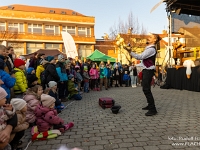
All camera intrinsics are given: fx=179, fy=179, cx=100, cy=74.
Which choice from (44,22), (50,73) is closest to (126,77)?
Answer: (50,73)

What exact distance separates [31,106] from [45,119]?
0.72m

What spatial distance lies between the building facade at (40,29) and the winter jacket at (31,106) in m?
31.8

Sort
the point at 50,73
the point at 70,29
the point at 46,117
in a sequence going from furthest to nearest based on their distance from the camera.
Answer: the point at 70,29 < the point at 50,73 < the point at 46,117

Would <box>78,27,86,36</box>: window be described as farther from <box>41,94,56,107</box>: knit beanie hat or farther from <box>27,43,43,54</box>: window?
<box>41,94,56,107</box>: knit beanie hat

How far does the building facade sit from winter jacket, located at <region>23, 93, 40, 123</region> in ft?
104

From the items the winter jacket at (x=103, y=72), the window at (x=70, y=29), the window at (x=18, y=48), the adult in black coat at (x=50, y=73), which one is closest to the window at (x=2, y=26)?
A: the window at (x=18, y=48)

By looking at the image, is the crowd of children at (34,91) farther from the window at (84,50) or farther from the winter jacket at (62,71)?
the window at (84,50)

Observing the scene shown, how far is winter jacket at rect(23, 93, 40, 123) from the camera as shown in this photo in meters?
4.07

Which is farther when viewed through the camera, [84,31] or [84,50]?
[84,31]

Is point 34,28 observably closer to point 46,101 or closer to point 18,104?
point 46,101

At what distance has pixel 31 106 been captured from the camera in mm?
4199

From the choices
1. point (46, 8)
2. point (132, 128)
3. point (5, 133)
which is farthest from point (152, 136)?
point (46, 8)

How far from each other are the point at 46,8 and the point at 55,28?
37.9ft

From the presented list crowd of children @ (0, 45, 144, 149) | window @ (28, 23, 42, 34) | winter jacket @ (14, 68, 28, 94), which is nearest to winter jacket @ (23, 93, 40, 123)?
crowd of children @ (0, 45, 144, 149)
